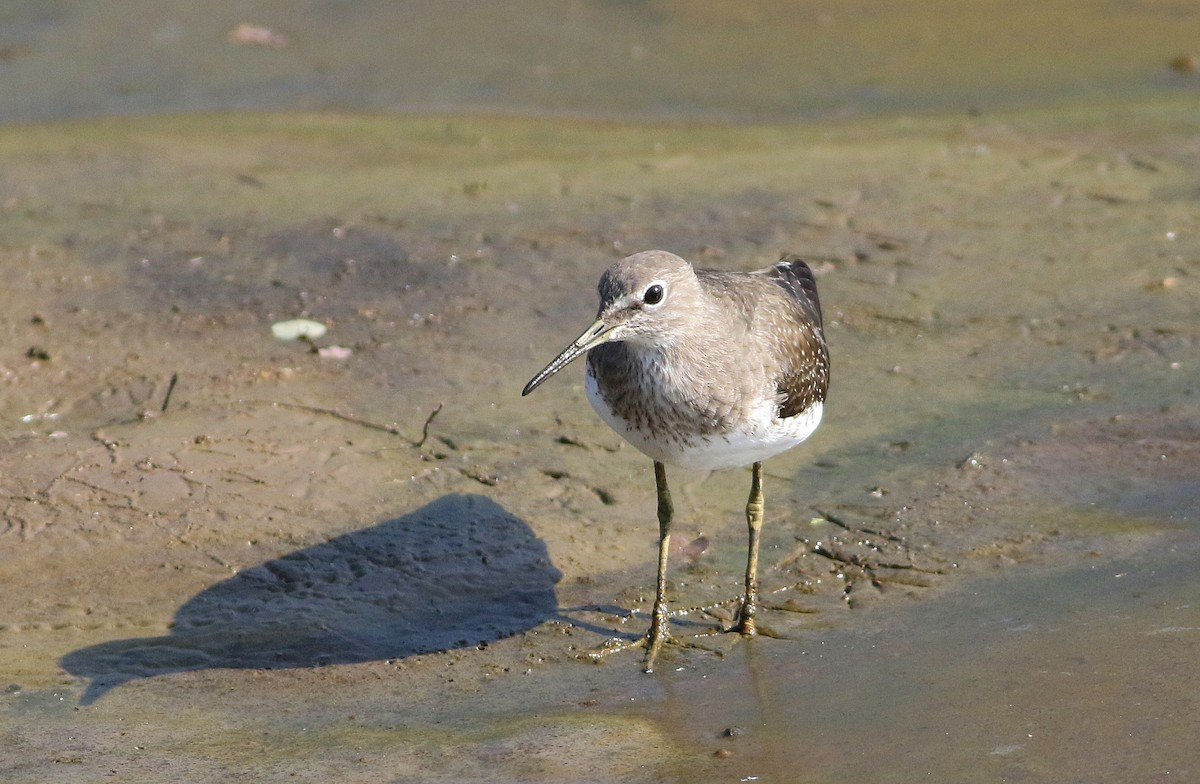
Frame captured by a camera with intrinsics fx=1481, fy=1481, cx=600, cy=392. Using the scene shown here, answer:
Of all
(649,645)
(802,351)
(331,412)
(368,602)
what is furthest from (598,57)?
(649,645)

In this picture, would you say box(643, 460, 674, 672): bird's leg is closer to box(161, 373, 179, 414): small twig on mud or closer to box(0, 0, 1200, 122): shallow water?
box(161, 373, 179, 414): small twig on mud

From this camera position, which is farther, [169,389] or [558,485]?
[169,389]

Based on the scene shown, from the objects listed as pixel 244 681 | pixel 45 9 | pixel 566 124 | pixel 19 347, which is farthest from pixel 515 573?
pixel 45 9

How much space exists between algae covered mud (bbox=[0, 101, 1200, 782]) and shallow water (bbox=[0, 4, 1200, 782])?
21 mm

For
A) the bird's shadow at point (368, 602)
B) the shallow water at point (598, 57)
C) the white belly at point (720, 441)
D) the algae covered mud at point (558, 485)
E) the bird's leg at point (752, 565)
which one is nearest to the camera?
the algae covered mud at point (558, 485)

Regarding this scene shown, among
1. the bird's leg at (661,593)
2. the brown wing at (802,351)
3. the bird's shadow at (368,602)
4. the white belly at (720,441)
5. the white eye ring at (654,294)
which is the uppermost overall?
the white eye ring at (654,294)

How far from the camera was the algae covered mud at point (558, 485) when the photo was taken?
5.43 m

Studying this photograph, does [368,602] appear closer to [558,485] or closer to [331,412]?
[558,485]

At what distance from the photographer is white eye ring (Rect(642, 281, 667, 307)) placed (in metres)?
5.71

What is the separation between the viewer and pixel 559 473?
724cm

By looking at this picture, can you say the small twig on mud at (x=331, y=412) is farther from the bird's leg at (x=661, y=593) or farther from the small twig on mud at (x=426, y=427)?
the bird's leg at (x=661, y=593)

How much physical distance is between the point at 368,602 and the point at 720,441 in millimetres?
1738

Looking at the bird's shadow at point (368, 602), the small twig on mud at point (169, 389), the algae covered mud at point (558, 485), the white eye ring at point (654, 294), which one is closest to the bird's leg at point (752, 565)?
the algae covered mud at point (558, 485)

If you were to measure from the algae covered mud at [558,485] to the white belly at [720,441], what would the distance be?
0.76 m
